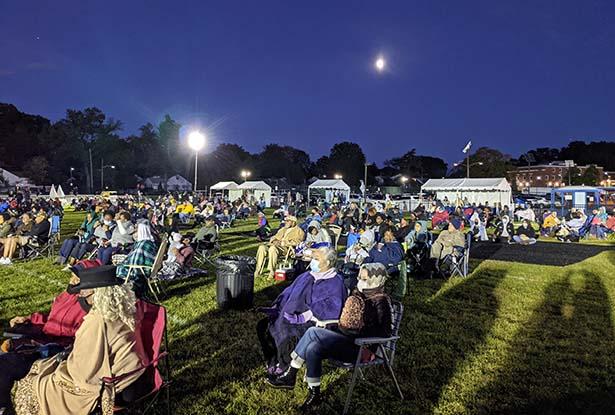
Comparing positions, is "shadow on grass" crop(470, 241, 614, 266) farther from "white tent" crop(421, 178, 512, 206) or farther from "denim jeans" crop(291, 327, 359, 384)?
"white tent" crop(421, 178, 512, 206)

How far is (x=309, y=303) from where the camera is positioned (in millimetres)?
4309

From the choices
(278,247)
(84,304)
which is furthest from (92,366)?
(278,247)

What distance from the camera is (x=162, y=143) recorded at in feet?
315

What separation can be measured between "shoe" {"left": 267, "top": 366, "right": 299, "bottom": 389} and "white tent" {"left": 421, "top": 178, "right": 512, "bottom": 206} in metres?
28.6

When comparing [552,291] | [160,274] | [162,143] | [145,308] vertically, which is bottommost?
[552,291]

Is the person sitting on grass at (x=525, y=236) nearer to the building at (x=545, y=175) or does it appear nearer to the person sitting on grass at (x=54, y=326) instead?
the person sitting on grass at (x=54, y=326)

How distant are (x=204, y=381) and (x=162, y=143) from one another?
97761mm

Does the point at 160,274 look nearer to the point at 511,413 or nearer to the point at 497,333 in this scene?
the point at 497,333

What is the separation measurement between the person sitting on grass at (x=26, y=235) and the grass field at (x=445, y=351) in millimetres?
1999

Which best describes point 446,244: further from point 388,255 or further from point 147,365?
point 147,365

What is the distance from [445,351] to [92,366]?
382 centimetres

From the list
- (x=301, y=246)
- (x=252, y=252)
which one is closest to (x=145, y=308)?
(x=301, y=246)

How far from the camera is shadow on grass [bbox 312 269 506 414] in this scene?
401cm

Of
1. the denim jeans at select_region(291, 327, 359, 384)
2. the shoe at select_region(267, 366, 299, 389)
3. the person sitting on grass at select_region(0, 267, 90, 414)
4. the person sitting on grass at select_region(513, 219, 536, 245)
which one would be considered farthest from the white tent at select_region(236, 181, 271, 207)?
the denim jeans at select_region(291, 327, 359, 384)
